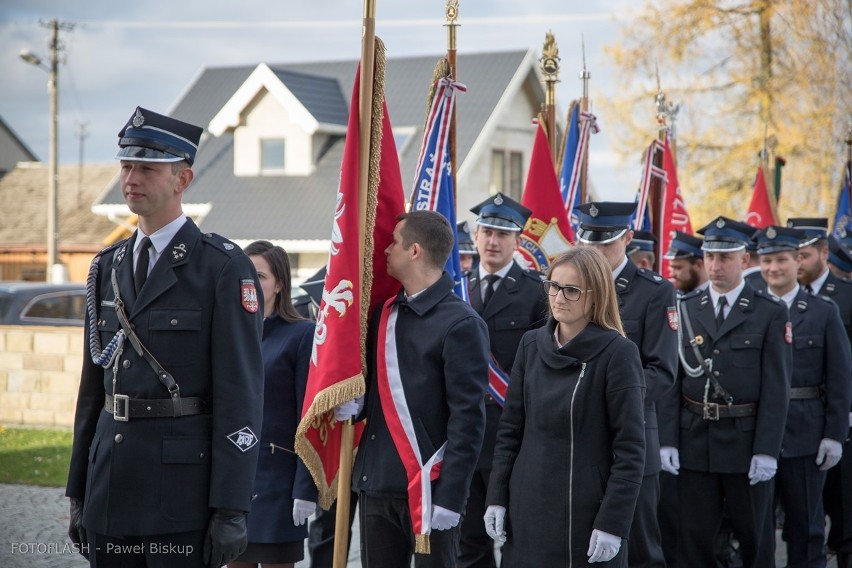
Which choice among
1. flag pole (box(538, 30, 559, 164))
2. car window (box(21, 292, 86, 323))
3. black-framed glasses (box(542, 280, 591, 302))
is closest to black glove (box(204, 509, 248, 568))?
black-framed glasses (box(542, 280, 591, 302))

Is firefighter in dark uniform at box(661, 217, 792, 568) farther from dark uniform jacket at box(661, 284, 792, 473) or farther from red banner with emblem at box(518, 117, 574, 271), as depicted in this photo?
red banner with emblem at box(518, 117, 574, 271)

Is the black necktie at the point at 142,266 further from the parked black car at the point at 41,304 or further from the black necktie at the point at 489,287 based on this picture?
the parked black car at the point at 41,304

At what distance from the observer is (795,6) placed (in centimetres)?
1816

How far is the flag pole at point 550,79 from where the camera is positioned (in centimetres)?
835

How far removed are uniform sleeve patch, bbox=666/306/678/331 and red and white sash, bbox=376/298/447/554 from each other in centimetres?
184

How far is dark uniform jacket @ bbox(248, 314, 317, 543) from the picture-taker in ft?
16.1

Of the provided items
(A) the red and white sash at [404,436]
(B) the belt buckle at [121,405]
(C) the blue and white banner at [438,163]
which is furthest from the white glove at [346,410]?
(C) the blue and white banner at [438,163]

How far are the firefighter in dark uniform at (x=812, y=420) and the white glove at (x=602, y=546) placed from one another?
3.24m

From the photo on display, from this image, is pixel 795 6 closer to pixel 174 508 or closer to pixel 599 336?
pixel 599 336

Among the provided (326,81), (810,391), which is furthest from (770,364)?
(326,81)

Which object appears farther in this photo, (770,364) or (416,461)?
(770,364)

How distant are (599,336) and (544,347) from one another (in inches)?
9.6

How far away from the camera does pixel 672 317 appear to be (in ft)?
19.2

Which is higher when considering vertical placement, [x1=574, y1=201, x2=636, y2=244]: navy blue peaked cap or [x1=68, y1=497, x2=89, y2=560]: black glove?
[x1=574, y1=201, x2=636, y2=244]: navy blue peaked cap
